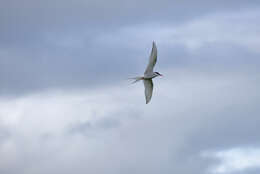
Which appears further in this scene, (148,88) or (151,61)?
(151,61)

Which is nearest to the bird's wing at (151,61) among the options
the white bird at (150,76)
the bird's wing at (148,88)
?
the white bird at (150,76)

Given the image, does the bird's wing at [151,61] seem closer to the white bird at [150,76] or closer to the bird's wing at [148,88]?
the white bird at [150,76]

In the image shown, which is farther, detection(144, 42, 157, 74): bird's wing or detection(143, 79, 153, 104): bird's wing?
detection(144, 42, 157, 74): bird's wing

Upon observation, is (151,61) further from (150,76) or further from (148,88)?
(148,88)

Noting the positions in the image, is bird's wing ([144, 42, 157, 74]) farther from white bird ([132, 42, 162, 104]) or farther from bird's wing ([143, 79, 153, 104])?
bird's wing ([143, 79, 153, 104])

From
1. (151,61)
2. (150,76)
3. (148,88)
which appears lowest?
(148,88)

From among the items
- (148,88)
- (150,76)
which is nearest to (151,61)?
(150,76)

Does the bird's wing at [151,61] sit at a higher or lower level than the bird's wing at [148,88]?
higher

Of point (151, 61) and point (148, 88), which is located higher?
point (151, 61)

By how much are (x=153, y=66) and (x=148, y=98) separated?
5362 millimetres

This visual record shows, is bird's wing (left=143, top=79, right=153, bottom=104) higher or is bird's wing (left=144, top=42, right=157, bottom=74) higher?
bird's wing (left=144, top=42, right=157, bottom=74)

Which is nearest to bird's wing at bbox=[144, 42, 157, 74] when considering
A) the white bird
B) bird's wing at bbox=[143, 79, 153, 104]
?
the white bird

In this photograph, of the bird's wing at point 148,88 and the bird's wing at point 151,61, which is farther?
the bird's wing at point 151,61

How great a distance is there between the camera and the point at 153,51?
251 feet
